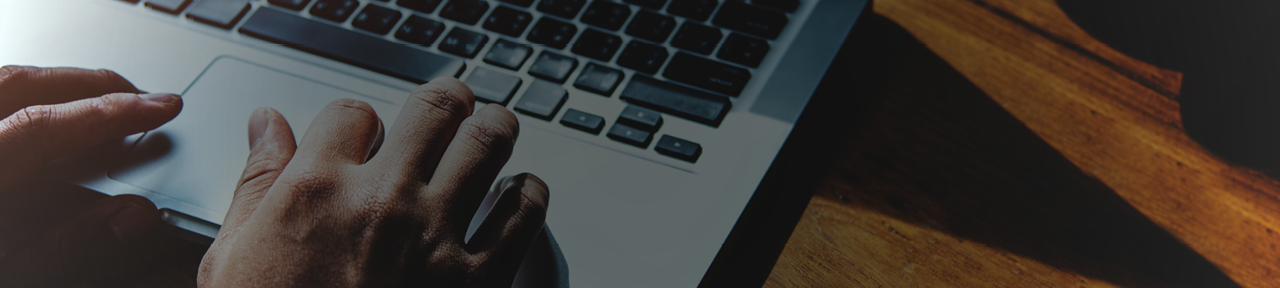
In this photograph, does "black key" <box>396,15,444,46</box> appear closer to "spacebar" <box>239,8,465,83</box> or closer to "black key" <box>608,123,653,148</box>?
"spacebar" <box>239,8,465,83</box>

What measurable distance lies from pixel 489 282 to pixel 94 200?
0.87 ft

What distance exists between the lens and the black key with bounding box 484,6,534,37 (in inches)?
16.6

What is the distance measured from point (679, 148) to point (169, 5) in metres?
0.38

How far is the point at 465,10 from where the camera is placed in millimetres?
433

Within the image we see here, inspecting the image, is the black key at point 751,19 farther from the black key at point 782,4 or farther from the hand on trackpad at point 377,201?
the hand on trackpad at point 377,201

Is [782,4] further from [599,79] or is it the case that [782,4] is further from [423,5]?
[423,5]

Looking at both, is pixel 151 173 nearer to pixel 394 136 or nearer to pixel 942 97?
pixel 394 136

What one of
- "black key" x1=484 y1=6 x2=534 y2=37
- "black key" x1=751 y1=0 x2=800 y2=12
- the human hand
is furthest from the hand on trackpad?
"black key" x1=751 y1=0 x2=800 y2=12

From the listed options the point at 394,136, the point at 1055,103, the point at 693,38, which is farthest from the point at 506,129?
the point at 1055,103

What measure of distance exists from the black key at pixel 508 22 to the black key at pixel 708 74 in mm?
102

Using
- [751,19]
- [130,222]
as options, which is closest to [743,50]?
[751,19]

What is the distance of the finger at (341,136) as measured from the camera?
0.29 meters

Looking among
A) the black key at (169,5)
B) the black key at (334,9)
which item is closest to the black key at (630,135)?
the black key at (334,9)

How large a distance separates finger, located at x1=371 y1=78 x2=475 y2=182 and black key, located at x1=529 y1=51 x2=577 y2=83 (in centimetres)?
7
